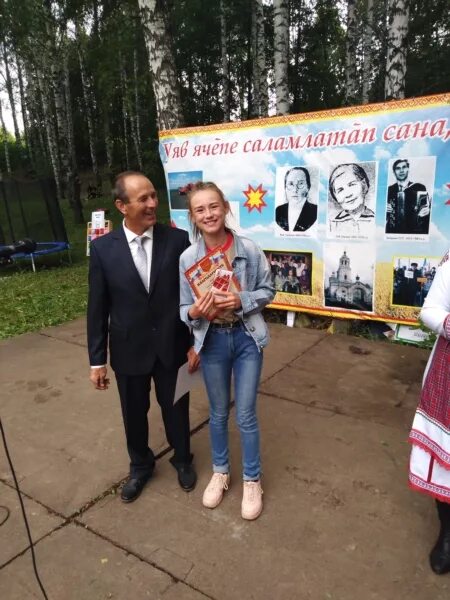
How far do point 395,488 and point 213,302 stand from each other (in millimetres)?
1533

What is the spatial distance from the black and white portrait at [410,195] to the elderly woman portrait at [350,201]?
213 millimetres

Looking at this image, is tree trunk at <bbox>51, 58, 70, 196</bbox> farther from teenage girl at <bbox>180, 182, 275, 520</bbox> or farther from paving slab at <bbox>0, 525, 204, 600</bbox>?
paving slab at <bbox>0, 525, 204, 600</bbox>

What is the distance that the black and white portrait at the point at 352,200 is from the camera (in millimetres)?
4520

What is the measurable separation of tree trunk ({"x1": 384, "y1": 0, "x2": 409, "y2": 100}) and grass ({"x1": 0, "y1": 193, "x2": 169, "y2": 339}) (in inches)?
236

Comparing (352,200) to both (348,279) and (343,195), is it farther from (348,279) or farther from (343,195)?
(348,279)

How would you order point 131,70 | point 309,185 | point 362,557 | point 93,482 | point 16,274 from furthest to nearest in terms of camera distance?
1. point 131,70
2. point 16,274
3. point 309,185
4. point 93,482
5. point 362,557

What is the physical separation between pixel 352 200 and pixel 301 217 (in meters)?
0.59

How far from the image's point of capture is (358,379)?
401cm

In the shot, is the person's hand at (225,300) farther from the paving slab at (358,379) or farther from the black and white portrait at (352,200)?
the black and white portrait at (352,200)

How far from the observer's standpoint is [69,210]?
67.5 feet

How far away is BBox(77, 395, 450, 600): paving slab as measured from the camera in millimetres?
1997

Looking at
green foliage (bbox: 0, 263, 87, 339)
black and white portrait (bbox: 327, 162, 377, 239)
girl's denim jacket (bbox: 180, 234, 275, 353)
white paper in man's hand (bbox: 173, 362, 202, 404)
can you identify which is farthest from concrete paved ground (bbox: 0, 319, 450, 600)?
green foliage (bbox: 0, 263, 87, 339)

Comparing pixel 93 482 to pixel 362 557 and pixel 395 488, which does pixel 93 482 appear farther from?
pixel 395 488

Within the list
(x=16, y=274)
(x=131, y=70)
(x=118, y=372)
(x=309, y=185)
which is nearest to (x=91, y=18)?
(x=131, y=70)
